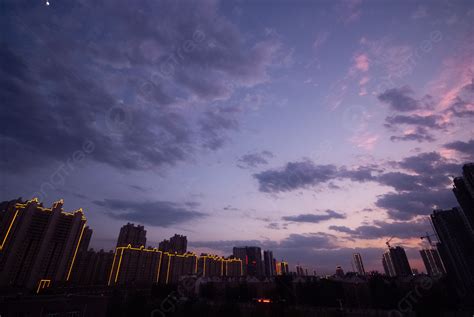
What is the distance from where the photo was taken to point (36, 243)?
6906 centimetres

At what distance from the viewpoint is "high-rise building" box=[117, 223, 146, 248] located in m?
109

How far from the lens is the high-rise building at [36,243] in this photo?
64.0 meters

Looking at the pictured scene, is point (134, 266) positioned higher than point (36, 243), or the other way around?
point (36, 243)

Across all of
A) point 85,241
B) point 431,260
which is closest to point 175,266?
point 85,241

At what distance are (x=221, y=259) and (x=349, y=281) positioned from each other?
Answer: 86142 mm

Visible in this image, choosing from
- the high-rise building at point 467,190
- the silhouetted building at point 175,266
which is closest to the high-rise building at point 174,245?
the silhouetted building at point 175,266

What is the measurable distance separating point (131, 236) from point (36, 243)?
4383 cm

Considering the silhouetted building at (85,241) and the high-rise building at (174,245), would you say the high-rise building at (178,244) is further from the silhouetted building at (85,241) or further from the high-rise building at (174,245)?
the silhouetted building at (85,241)

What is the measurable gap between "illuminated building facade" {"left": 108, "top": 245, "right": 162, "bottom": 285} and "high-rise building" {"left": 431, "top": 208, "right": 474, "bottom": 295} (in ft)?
375

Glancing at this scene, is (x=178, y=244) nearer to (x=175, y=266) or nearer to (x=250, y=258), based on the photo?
(x=175, y=266)

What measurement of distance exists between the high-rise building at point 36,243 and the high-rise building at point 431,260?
610 ft

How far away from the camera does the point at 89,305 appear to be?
3269 cm

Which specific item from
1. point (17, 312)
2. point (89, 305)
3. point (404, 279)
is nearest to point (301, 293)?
point (404, 279)

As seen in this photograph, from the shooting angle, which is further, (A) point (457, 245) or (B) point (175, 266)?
(B) point (175, 266)
